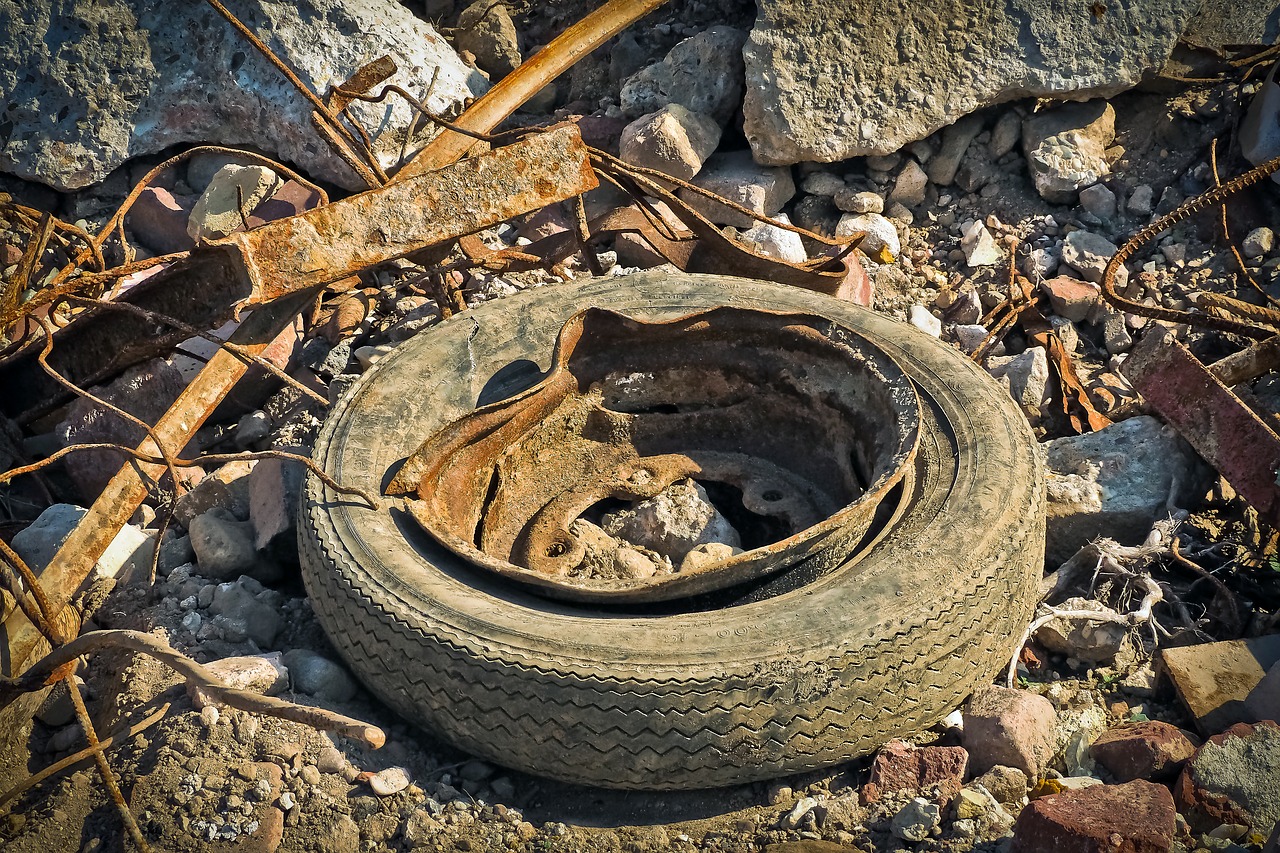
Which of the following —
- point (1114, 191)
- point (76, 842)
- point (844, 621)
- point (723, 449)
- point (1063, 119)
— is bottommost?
point (1114, 191)

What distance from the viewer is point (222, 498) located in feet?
13.0

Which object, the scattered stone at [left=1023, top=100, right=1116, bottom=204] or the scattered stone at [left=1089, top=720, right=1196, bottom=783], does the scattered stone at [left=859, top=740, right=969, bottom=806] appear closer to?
the scattered stone at [left=1089, top=720, right=1196, bottom=783]

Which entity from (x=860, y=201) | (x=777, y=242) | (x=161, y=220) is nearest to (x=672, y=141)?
(x=777, y=242)

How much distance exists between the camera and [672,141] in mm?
5289

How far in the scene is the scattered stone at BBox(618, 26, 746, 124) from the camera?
5484 millimetres

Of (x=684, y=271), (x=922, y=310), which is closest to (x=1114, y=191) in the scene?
(x=922, y=310)

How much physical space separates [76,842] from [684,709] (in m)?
1.73

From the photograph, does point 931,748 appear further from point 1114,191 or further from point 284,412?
point 1114,191

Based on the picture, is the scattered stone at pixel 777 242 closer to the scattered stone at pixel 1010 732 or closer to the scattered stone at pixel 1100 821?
the scattered stone at pixel 1010 732

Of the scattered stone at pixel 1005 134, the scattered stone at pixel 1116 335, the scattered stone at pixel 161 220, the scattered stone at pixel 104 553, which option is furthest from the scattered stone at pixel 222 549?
the scattered stone at pixel 1005 134

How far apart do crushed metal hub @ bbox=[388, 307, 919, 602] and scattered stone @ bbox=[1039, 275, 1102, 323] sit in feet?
5.57

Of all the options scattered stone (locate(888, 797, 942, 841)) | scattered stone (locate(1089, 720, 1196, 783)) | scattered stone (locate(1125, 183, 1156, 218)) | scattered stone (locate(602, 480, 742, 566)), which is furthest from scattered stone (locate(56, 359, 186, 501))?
scattered stone (locate(1125, 183, 1156, 218))

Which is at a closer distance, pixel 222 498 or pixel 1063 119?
pixel 222 498

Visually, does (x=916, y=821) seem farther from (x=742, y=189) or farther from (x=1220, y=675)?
(x=742, y=189)
